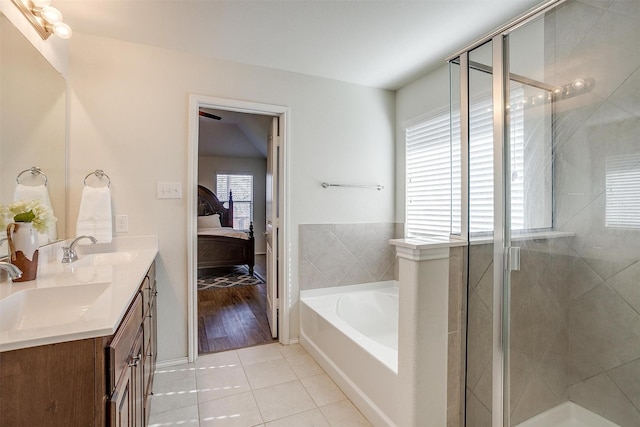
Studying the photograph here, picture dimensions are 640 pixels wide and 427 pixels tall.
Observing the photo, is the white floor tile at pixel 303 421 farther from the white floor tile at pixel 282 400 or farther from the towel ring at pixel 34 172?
the towel ring at pixel 34 172

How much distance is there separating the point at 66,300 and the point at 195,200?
1.27 meters

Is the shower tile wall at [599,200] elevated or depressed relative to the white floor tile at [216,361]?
elevated

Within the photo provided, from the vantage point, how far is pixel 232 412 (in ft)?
5.93

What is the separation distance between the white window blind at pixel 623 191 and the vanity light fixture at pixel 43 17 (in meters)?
3.01

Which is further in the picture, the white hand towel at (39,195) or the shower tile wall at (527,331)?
the white hand towel at (39,195)

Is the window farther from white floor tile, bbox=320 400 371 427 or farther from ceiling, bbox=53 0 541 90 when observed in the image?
white floor tile, bbox=320 400 371 427

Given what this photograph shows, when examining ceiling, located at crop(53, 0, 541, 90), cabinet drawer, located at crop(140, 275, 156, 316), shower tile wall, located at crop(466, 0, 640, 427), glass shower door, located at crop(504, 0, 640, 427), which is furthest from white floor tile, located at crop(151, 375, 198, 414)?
ceiling, located at crop(53, 0, 541, 90)

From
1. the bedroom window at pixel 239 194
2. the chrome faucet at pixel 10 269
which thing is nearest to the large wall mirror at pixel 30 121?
the chrome faucet at pixel 10 269

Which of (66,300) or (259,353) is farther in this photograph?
(259,353)

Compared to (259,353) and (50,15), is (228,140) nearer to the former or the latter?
(50,15)

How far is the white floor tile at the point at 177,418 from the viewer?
5.58 feet

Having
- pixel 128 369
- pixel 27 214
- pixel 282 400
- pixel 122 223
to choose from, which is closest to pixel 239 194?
pixel 122 223

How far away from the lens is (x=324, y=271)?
9.18 feet

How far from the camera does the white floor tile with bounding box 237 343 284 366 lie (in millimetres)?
2424
